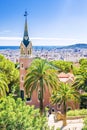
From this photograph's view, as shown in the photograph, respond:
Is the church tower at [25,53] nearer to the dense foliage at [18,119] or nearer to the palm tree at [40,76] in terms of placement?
the palm tree at [40,76]

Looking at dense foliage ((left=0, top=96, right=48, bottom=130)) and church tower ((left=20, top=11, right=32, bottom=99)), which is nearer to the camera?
dense foliage ((left=0, top=96, right=48, bottom=130))

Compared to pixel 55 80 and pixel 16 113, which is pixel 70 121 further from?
pixel 16 113

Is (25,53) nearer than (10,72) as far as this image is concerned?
Yes

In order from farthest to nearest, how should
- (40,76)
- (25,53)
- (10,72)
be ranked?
(10,72) < (25,53) < (40,76)

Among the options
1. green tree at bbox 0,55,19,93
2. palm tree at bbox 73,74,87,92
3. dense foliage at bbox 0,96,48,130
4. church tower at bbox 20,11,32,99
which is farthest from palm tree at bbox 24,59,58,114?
green tree at bbox 0,55,19,93

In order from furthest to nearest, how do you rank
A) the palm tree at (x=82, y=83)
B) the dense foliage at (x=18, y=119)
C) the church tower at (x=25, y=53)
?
1. the church tower at (x=25, y=53)
2. the palm tree at (x=82, y=83)
3. the dense foliage at (x=18, y=119)

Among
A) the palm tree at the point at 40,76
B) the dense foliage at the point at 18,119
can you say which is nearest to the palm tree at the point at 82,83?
the palm tree at the point at 40,76

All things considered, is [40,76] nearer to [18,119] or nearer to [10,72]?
[18,119]

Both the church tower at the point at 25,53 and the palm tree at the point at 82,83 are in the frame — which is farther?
the church tower at the point at 25,53

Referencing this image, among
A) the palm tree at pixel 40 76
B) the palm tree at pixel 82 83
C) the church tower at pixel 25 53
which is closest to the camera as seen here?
the palm tree at pixel 40 76

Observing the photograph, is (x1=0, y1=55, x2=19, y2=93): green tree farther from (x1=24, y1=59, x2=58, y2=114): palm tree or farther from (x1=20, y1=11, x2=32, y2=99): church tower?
(x1=24, y1=59, x2=58, y2=114): palm tree

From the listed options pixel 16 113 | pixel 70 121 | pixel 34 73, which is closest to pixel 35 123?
pixel 16 113

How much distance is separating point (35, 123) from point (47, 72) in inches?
764

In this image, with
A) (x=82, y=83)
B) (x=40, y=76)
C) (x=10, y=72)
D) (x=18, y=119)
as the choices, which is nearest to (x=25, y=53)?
(x=10, y=72)
